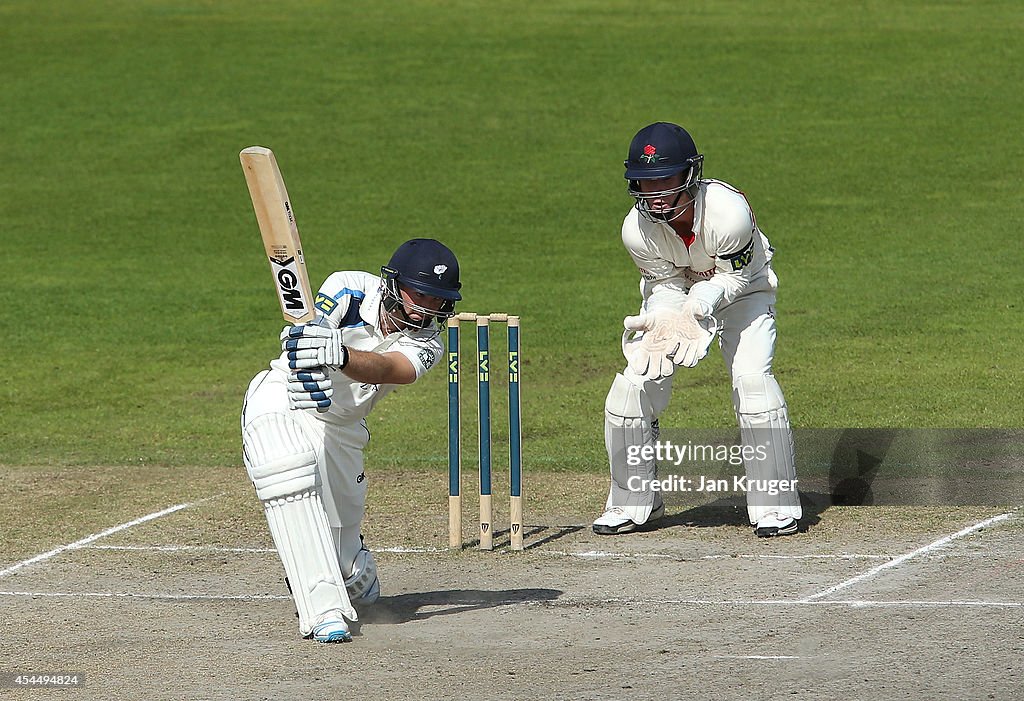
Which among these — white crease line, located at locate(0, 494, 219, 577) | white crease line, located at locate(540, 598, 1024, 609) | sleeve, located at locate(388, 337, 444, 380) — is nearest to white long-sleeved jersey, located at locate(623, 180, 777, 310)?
white crease line, located at locate(540, 598, 1024, 609)

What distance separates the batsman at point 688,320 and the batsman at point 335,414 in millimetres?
1576

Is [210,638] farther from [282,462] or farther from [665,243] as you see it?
[665,243]

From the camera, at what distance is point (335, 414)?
659cm

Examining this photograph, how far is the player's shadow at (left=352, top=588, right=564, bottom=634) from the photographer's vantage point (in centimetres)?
686

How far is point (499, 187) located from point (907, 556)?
13.8m

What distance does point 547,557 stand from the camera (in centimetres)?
788

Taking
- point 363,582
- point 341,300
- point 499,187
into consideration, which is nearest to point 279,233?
point 341,300

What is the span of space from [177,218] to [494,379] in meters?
8.40

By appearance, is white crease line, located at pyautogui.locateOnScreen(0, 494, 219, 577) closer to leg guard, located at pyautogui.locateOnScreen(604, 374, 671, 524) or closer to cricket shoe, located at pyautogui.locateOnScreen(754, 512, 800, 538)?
leg guard, located at pyautogui.locateOnScreen(604, 374, 671, 524)

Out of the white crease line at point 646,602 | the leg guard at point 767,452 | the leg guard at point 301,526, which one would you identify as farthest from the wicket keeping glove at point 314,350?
the leg guard at point 767,452

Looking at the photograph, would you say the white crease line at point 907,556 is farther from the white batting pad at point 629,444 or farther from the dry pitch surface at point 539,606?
the white batting pad at point 629,444

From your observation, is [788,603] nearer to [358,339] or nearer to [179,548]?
[358,339]

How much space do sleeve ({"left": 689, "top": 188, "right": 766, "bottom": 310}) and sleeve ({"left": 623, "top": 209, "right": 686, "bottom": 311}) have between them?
0.57 ft

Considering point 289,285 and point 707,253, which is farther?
point 707,253
